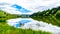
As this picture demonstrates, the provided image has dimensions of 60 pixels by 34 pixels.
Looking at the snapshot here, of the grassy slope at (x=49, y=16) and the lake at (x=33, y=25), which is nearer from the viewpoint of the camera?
the lake at (x=33, y=25)

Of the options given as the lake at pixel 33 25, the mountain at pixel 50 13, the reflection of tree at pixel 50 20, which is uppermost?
the mountain at pixel 50 13

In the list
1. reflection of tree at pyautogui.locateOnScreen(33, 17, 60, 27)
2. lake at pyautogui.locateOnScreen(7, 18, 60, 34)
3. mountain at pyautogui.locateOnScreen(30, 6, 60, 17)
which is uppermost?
mountain at pyautogui.locateOnScreen(30, 6, 60, 17)

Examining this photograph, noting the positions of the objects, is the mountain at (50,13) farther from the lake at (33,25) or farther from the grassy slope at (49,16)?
the lake at (33,25)

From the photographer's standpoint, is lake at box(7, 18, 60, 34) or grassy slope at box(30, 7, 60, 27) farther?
grassy slope at box(30, 7, 60, 27)

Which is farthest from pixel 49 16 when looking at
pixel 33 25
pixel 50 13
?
pixel 33 25

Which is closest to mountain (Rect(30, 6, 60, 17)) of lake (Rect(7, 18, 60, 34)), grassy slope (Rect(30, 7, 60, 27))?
grassy slope (Rect(30, 7, 60, 27))

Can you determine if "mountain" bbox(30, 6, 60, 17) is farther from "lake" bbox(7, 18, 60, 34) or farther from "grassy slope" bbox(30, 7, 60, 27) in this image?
"lake" bbox(7, 18, 60, 34)

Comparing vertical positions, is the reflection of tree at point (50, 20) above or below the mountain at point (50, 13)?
below

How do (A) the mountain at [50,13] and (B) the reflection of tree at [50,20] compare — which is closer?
(B) the reflection of tree at [50,20]

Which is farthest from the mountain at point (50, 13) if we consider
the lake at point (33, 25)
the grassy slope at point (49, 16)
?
the lake at point (33, 25)
